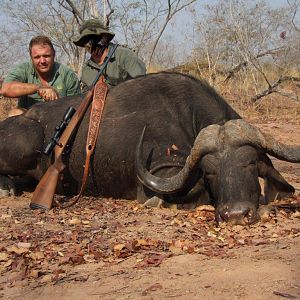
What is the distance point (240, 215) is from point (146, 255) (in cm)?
111

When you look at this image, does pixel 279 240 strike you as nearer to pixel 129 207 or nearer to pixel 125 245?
pixel 125 245

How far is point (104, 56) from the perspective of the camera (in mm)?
7719

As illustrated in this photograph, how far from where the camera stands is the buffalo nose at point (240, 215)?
4.67 m

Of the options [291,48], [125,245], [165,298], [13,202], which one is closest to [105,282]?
[165,298]

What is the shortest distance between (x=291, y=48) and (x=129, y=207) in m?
14.1

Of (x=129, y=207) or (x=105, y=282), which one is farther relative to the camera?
(x=129, y=207)

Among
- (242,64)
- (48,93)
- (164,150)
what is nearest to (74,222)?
(164,150)

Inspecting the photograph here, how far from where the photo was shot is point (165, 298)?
122 inches

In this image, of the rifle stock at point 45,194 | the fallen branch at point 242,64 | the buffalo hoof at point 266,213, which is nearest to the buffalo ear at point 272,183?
the buffalo hoof at point 266,213

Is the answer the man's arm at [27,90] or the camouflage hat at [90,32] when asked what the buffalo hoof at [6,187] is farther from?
the camouflage hat at [90,32]

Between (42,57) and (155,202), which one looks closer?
(155,202)

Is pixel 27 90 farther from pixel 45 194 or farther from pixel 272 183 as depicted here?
pixel 272 183

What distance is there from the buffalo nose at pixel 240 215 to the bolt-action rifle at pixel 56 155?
1960mm

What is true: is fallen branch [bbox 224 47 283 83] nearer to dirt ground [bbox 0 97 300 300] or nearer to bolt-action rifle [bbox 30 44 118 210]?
bolt-action rifle [bbox 30 44 118 210]
